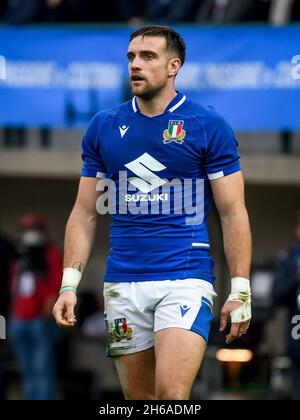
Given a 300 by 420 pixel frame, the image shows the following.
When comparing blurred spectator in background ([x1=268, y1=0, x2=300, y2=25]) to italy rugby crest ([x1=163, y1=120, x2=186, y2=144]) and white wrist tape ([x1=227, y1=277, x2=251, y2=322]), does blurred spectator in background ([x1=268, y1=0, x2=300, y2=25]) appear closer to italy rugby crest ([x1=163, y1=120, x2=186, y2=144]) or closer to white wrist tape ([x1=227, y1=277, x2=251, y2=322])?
italy rugby crest ([x1=163, y1=120, x2=186, y2=144])

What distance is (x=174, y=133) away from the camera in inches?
253

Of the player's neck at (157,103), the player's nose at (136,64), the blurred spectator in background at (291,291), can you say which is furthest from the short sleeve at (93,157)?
the blurred spectator in background at (291,291)

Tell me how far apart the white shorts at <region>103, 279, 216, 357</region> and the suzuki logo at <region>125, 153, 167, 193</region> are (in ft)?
1.71

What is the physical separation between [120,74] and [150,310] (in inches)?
249

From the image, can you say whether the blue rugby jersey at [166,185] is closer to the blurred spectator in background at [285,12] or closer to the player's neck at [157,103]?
the player's neck at [157,103]

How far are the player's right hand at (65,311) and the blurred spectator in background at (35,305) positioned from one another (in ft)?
20.5

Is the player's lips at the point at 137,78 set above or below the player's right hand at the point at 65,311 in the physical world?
above

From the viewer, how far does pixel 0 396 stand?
11.8 meters

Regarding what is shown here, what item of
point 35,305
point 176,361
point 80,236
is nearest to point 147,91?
point 80,236

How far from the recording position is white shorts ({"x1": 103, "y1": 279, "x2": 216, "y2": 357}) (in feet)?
20.6

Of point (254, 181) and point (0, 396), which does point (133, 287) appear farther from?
point (254, 181)

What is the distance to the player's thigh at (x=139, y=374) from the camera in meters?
6.44
